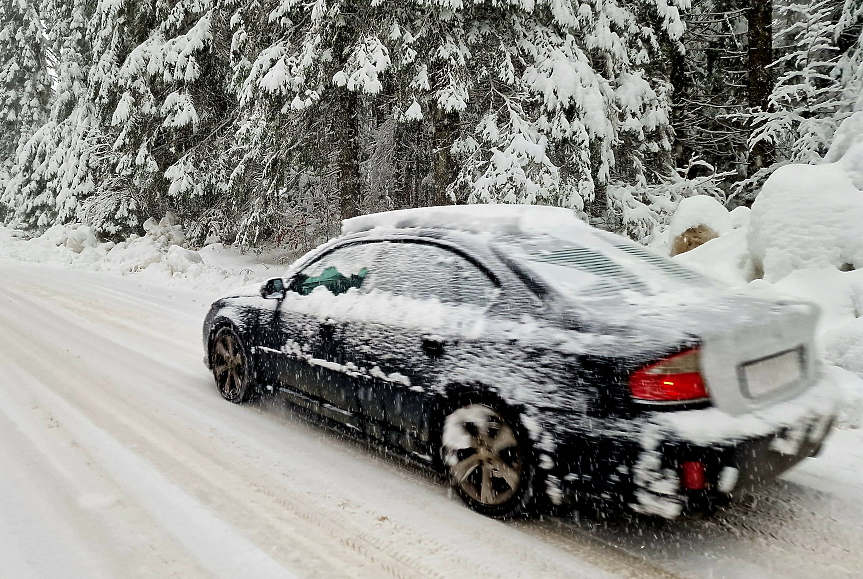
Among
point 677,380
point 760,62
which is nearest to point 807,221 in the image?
point 677,380

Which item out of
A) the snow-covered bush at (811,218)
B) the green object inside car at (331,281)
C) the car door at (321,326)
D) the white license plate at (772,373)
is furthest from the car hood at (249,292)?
the snow-covered bush at (811,218)

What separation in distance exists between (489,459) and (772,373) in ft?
5.08

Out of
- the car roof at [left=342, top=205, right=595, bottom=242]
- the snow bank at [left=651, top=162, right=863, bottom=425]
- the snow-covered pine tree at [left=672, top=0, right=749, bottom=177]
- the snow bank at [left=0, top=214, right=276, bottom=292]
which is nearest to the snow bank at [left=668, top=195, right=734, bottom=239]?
the snow bank at [left=651, top=162, right=863, bottom=425]

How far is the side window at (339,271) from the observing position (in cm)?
427

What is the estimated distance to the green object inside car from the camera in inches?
168

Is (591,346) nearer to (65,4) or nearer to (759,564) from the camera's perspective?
(759,564)

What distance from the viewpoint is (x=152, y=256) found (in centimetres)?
1554

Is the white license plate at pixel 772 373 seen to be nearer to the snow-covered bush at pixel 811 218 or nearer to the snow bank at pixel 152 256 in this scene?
the snow-covered bush at pixel 811 218

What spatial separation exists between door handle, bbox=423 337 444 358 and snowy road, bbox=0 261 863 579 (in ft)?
2.91

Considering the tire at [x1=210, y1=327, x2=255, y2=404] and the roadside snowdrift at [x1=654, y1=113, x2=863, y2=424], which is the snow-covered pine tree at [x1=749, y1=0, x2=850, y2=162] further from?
the tire at [x1=210, y1=327, x2=255, y2=404]

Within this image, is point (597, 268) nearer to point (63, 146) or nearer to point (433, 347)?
point (433, 347)

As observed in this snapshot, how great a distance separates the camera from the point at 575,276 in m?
3.30

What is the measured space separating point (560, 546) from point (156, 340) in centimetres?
638

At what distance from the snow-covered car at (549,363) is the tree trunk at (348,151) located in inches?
313
